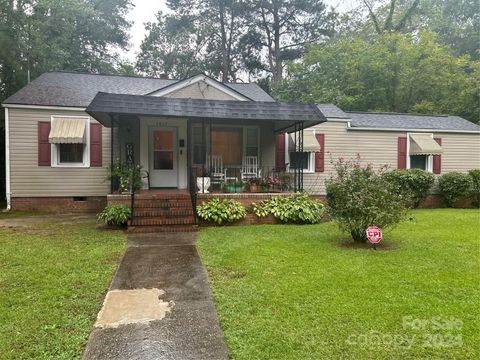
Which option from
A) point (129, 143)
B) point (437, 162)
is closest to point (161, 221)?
point (129, 143)

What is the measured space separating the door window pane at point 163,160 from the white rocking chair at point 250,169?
2348mm

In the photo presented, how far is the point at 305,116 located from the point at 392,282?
18.5ft

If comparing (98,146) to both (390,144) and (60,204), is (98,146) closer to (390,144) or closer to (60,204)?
(60,204)

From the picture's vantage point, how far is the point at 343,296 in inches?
142

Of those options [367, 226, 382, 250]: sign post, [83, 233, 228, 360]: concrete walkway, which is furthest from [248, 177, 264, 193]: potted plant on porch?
[83, 233, 228, 360]: concrete walkway

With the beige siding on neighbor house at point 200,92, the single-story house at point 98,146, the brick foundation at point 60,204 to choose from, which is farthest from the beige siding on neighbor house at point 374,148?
the brick foundation at point 60,204

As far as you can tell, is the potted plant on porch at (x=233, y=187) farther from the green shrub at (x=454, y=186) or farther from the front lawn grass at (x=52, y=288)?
the green shrub at (x=454, y=186)

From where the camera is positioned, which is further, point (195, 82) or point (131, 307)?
point (195, 82)

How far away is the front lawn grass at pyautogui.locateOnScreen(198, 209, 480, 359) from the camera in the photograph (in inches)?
104

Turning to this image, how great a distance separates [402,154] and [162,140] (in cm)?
921

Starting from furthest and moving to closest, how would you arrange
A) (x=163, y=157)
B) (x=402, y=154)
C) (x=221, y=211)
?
(x=402, y=154)
(x=163, y=157)
(x=221, y=211)

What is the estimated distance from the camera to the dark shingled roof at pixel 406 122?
1284 centimetres

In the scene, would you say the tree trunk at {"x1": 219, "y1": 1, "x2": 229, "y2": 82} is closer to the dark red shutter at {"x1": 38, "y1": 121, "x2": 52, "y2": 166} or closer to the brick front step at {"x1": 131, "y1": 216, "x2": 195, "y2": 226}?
the dark red shutter at {"x1": 38, "y1": 121, "x2": 52, "y2": 166}

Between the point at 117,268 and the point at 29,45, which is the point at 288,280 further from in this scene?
the point at 29,45
